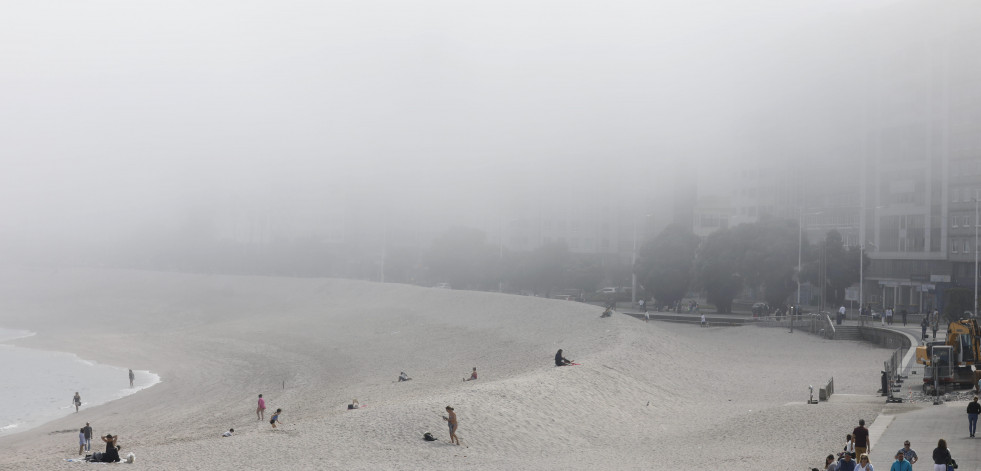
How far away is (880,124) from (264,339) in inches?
2392

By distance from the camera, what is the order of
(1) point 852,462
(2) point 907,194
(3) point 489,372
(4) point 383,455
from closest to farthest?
(1) point 852,462, (4) point 383,455, (3) point 489,372, (2) point 907,194

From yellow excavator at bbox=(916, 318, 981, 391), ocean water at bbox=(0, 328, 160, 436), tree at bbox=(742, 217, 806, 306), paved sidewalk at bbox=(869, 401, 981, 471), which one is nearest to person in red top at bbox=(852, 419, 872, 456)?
paved sidewalk at bbox=(869, 401, 981, 471)

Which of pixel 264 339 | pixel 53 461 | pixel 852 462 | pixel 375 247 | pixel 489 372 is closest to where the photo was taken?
pixel 852 462

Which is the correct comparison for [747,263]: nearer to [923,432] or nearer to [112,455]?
[923,432]

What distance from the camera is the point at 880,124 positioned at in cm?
7919

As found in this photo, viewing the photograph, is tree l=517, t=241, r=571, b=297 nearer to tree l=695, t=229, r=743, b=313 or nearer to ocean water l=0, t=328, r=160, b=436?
tree l=695, t=229, r=743, b=313

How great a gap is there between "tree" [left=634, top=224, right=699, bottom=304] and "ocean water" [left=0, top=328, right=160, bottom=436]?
40.6 meters

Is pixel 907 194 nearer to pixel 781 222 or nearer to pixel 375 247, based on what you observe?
pixel 781 222

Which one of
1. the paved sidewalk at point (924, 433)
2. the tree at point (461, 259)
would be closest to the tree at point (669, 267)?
the tree at point (461, 259)

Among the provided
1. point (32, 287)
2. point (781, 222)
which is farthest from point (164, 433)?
point (32, 287)

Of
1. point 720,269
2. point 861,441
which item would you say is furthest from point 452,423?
point 720,269

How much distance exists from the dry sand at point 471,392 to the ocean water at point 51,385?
125 cm

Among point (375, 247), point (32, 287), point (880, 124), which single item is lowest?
point (32, 287)

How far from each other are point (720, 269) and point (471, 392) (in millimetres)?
43968
